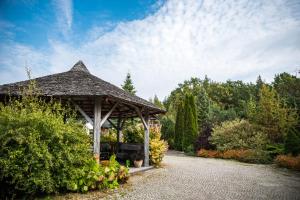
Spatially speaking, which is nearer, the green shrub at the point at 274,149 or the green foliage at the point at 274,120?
the green shrub at the point at 274,149

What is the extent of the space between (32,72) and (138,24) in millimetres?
5228

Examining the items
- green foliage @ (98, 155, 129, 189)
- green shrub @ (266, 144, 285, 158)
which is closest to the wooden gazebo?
green foliage @ (98, 155, 129, 189)

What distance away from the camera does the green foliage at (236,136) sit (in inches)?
623

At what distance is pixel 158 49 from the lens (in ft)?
37.9

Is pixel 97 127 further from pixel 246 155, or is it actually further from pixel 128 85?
pixel 128 85

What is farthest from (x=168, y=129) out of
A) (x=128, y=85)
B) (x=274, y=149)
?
(x=274, y=149)

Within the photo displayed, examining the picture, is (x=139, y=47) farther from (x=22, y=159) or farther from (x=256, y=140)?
(x=256, y=140)

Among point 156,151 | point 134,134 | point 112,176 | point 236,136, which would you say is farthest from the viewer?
point 236,136

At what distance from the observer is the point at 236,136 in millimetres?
16594

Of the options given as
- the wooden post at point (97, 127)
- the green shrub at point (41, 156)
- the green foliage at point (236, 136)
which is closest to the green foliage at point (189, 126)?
the green foliage at point (236, 136)

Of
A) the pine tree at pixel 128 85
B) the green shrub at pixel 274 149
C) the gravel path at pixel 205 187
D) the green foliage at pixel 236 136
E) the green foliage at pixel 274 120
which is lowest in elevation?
the gravel path at pixel 205 187

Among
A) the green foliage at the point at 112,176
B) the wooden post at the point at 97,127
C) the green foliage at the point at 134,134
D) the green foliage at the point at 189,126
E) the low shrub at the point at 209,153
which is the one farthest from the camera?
the green foliage at the point at 189,126

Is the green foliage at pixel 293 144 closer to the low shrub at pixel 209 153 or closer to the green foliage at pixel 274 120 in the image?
the green foliage at pixel 274 120

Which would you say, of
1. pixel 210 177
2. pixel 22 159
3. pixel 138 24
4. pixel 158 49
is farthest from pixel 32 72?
pixel 210 177
